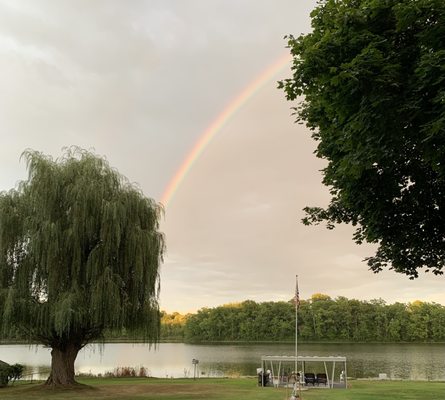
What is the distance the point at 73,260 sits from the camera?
851 inches

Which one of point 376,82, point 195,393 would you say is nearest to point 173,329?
point 195,393

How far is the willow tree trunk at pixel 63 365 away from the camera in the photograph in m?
22.5

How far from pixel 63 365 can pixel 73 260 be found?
514cm

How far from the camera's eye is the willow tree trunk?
2255 cm

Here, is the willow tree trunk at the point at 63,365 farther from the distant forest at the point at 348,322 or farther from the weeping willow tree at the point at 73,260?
the distant forest at the point at 348,322

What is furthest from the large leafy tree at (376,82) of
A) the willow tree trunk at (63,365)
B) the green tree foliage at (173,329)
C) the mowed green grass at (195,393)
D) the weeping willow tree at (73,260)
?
the green tree foliage at (173,329)

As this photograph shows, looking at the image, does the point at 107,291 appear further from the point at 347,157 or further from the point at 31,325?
the point at 347,157

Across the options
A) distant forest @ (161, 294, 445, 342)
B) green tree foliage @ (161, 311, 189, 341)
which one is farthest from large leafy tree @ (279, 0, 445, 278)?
green tree foliage @ (161, 311, 189, 341)

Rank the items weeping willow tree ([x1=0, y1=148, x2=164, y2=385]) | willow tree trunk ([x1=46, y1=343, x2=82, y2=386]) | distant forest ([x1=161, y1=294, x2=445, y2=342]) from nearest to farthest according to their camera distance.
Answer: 1. weeping willow tree ([x1=0, y1=148, x2=164, y2=385])
2. willow tree trunk ([x1=46, y1=343, x2=82, y2=386])
3. distant forest ([x1=161, y1=294, x2=445, y2=342])

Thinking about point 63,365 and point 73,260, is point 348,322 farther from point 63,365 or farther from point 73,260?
point 73,260

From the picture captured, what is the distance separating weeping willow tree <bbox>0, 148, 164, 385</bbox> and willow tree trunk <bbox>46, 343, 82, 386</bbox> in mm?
44

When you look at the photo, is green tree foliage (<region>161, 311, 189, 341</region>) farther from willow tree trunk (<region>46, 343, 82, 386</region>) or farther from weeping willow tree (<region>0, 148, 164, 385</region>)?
weeping willow tree (<region>0, 148, 164, 385</region>)

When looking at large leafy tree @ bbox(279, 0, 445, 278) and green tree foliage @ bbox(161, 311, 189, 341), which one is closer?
large leafy tree @ bbox(279, 0, 445, 278)

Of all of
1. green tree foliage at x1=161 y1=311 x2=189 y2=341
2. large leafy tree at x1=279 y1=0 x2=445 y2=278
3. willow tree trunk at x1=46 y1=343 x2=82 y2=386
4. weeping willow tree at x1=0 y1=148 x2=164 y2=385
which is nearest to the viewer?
large leafy tree at x1=279 y1=0 x2=445 y2=278
